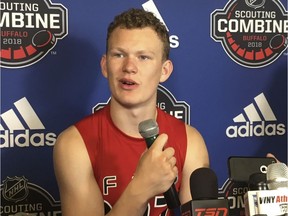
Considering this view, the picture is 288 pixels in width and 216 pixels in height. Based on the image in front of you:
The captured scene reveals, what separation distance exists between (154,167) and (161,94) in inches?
32.4

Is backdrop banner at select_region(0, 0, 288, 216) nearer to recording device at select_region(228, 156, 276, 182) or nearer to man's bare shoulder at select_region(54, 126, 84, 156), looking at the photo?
man's bare shoulder at select_region(54, 126, 84, 156)

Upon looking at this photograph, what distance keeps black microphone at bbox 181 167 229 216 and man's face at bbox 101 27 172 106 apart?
381 mm

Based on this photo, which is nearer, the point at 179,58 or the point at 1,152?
the point at 1,152

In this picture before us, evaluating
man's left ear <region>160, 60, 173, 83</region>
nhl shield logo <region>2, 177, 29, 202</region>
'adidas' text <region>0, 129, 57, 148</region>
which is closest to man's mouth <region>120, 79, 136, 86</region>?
man's left ear <region>160, 60, 173, 83</region>

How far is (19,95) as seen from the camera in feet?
5.23

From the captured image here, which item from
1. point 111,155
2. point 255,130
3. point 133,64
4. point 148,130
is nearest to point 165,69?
point 133,64

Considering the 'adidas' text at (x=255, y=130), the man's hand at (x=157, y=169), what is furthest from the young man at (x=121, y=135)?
the 'adidas' text at (x=255, y=130)

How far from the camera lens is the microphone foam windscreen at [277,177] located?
0.88 meters

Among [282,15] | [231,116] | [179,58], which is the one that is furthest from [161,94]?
[282,15]

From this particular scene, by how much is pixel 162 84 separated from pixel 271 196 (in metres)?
0.96

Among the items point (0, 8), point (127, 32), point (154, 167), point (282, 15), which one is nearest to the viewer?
point (154, 167)

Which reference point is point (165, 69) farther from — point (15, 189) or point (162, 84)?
point (15, 189)

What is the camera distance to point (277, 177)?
2.91 feet

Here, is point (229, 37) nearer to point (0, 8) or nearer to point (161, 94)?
point (161, 94)
